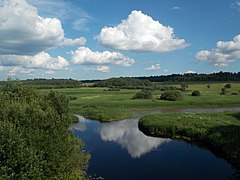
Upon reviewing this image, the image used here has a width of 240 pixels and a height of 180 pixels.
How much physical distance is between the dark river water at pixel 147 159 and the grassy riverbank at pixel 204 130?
1488mm

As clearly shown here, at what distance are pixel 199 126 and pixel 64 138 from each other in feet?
90.8

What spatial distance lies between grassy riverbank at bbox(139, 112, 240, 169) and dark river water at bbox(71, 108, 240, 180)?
149 centimetres

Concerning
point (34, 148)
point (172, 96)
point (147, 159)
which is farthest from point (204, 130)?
point (172, 96)

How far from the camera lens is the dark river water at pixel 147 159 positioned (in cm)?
3272

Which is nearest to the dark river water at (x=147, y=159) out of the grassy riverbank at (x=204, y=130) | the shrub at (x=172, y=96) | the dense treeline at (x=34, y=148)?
the grassy riverbank at (x=204, y=130)

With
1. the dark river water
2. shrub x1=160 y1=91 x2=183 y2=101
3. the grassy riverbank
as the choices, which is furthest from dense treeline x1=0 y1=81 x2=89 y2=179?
shrub x1=160 y1=91 x2=183 y2=101

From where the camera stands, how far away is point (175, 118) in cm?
5669

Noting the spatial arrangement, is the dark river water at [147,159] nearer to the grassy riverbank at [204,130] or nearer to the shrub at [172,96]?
the grassy riverbank at [204,130]

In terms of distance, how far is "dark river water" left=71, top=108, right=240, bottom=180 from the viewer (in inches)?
1288

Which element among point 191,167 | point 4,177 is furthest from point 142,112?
point 4,177

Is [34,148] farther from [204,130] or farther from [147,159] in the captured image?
[204,130]

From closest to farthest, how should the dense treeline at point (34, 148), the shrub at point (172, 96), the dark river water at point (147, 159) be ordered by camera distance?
the dense treeline at point (34, 148)
the dark river water at point (147, 159)
the shrub at point (172, 96)

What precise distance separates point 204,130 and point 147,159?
12218mm

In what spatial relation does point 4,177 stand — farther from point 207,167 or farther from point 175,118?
point 175,118
